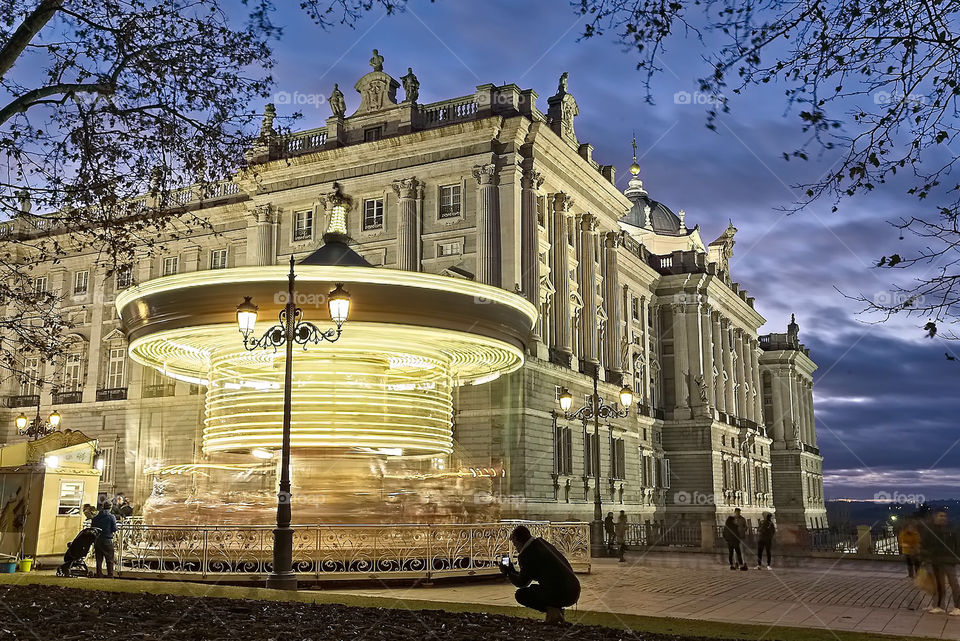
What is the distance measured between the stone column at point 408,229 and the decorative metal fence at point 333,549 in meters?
26.1

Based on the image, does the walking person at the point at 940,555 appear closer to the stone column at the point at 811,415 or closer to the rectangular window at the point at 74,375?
the rectangular window at the point at 74,375

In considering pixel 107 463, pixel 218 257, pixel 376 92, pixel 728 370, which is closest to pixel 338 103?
pixel 376 92

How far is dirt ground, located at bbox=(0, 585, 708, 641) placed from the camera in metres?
8.43

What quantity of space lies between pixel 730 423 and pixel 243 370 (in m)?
57.9

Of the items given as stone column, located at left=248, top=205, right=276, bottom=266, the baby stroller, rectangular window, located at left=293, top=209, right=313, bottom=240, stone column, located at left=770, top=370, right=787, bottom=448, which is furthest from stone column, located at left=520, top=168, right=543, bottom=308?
stone column, located at left=770, top=370, right=787, bottom=448

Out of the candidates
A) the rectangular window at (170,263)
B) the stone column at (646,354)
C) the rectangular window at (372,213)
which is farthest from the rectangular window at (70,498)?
the stone column at (646,354)

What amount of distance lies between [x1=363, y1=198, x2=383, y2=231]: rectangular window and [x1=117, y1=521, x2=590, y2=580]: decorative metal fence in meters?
28.1

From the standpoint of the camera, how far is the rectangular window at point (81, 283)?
2226 inches

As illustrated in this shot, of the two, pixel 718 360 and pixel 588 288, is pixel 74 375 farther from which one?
pixel 718 360

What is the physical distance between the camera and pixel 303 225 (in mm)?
45469

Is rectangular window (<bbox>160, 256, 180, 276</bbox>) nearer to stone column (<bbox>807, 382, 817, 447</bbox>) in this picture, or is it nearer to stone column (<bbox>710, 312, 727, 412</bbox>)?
stone column (<bbox>710, 312, 727, 412</bbox>)

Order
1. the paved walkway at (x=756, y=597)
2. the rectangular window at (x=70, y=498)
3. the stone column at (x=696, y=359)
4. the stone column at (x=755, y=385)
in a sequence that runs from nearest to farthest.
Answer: the paved walkway at (x=756, y=597)
the rectangular window at (x=70, y=498)
the stone column at (x=696, y=359)
the stone column at (x=755, y=385)

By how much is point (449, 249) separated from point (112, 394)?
2461 cm

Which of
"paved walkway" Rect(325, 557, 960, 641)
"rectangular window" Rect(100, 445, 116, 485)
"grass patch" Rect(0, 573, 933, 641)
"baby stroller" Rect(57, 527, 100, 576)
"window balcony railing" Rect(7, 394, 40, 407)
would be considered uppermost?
"window balcony railing" Rect(7, 394, 40, 407)
